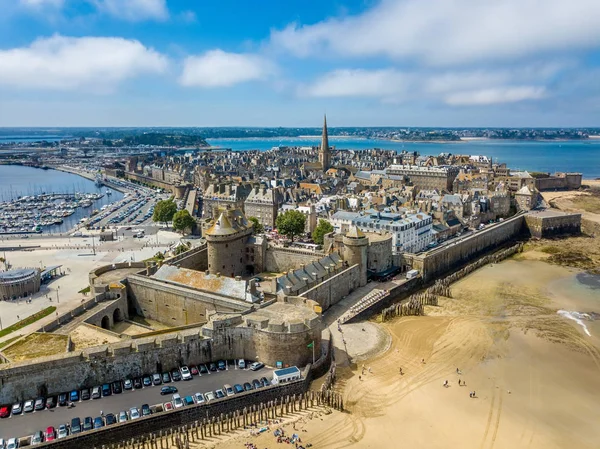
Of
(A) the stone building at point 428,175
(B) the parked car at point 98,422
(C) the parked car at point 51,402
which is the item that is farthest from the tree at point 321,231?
(A) the stone building at point 428,175

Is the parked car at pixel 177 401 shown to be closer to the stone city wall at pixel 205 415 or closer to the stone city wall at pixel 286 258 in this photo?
the stone city wall at pixel 205 415

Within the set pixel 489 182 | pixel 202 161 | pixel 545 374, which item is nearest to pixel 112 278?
pixel 545 374

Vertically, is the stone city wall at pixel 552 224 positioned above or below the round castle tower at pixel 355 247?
below

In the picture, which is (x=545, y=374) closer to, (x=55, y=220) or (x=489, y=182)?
(x=489, y=182)

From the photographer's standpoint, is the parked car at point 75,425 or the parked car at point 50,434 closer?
the parked car at point 50,434

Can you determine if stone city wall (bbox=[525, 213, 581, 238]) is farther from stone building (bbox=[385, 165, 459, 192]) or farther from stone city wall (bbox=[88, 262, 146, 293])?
stone city wall (bbox=[88, 262, 146, 293])

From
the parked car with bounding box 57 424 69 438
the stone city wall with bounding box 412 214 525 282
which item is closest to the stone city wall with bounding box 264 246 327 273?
the stone city wall with bounding box 412 214 525 282

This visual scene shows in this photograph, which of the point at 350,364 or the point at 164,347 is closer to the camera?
the point at 164,347
